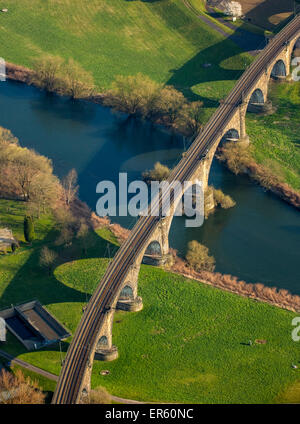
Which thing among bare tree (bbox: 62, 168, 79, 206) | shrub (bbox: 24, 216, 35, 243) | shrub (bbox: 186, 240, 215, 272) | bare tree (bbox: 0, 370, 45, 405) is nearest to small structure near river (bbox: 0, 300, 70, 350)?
bare tree (bbox: 0, 370, 45, 405)

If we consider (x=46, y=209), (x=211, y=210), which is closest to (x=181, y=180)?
(x=211, y=210)

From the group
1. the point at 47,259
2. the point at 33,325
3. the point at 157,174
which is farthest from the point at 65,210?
the point at 33,325

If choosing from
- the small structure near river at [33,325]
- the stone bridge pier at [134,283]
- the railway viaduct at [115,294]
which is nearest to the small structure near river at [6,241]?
the small structure near river at [33,325]

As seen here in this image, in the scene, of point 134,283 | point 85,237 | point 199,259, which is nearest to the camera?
point 134,283

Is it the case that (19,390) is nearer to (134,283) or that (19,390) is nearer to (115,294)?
(115,294)

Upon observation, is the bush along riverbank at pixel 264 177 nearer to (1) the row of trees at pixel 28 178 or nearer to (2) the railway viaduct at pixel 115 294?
(2) the railway viaduct at pixel 115 294

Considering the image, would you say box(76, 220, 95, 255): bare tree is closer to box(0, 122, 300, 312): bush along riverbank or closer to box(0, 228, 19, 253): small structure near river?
box(0, 122, 300, 312): bush along riverbank
